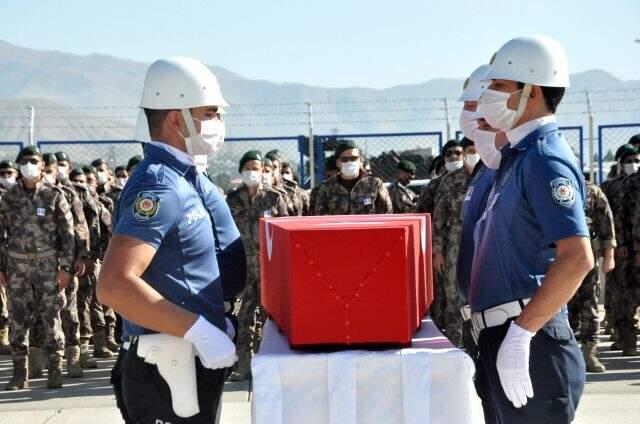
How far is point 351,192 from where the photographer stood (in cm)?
1036

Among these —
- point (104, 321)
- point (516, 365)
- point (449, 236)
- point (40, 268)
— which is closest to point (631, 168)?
point (449, 236)

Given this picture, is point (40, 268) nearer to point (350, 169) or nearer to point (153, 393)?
point (350, 169)

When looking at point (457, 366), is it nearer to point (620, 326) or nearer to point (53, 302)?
point (53, 302)

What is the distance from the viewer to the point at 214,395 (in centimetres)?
359

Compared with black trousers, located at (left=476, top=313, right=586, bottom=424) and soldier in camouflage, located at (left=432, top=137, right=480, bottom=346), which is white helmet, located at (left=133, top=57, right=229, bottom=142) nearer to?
black trousers, located at (left=476, top=313, right=586, bottom=424)

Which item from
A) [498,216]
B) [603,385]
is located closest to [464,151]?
[603,385]

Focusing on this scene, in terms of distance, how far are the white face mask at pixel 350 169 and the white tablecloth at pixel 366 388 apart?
24.0 ft

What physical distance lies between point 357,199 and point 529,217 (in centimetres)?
676

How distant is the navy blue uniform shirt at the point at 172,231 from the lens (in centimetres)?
339

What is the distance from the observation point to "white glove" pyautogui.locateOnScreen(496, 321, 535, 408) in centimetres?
341

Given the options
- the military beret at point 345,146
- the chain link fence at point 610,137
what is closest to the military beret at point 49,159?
the military beret at point 345,146

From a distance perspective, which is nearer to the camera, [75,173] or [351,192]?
[351,192]

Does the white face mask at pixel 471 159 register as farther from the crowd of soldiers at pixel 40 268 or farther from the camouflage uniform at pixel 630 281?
the crowd of soldiers at pixel 40 268

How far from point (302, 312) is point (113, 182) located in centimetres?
1148
